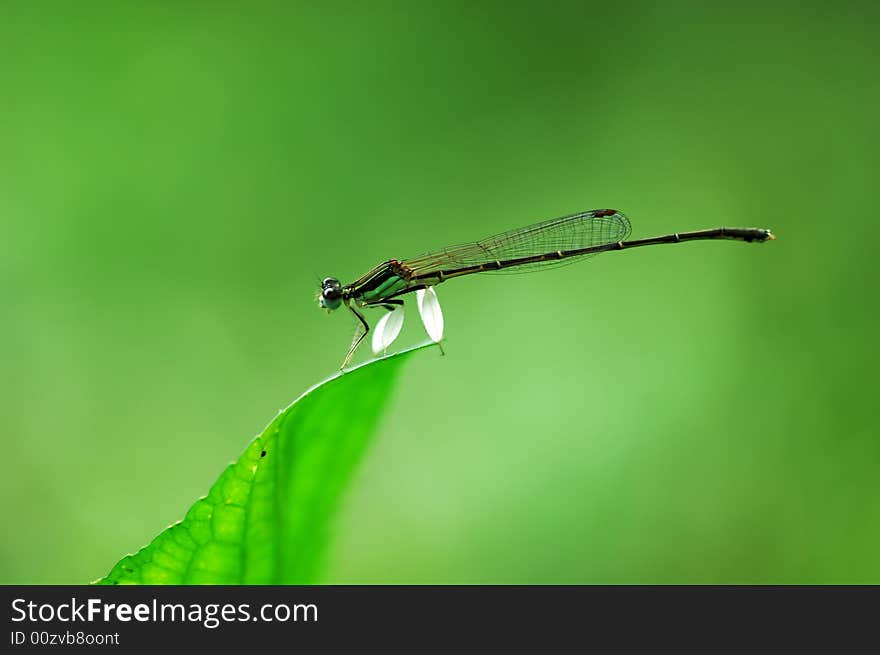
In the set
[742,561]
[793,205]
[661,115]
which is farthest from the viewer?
[661,115]

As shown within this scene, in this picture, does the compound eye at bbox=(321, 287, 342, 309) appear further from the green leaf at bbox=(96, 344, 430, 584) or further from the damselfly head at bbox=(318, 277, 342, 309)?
the green leaf at bbox=(96, 344, 430, 584)

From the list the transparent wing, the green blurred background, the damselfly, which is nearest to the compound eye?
the damselfly

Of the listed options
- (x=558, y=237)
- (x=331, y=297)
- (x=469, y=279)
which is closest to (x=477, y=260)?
(x=558, y=237)

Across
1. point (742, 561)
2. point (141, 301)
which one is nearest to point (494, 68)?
point (141, 301)

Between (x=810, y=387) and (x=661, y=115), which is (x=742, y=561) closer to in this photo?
(x=810, y=387)

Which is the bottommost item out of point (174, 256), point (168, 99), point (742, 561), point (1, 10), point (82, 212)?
point (742, 561)

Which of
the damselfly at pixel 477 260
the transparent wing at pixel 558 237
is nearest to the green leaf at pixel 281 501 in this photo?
the damselfly at pixel 477 260

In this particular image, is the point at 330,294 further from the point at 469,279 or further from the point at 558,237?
the point at 469,279
